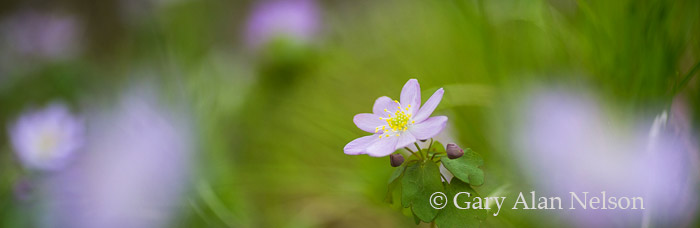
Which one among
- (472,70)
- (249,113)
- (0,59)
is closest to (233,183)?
(249,113)

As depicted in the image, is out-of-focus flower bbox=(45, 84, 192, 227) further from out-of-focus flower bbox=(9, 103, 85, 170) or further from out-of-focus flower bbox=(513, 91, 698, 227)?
out-of-focus flower bbox=(513, 91, 698, 227)

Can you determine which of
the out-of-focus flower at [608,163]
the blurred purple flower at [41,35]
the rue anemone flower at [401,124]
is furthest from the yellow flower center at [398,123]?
the blurred purple flower at [41,35]

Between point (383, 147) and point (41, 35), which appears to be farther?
point (41, 35)

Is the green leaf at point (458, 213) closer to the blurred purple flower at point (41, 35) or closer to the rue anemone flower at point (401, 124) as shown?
the rue anemone flower at point (401, 124)

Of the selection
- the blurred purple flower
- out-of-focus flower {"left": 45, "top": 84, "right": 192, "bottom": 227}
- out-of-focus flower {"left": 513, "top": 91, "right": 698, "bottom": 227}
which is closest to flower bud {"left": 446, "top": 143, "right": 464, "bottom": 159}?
out-of-focus flower {"left": 513, "top": 91, "right": 698, "bottom": 227}

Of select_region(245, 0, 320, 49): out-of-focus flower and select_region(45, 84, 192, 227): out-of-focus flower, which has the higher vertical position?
select_region(245, 0, 320, 49): out-of-focus flower

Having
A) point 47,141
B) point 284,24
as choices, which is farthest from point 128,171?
point 284,24

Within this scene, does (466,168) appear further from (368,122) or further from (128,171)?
(128,171)
